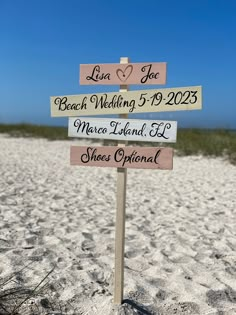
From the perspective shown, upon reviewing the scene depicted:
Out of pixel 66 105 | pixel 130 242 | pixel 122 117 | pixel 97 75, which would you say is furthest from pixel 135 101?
pixel 130 242

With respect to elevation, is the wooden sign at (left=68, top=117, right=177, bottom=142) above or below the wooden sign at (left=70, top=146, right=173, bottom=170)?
above

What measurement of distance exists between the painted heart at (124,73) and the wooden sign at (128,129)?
0.28 meters

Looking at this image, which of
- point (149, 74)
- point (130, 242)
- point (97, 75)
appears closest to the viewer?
point (149, 74)

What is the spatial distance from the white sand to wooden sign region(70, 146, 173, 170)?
99 cm

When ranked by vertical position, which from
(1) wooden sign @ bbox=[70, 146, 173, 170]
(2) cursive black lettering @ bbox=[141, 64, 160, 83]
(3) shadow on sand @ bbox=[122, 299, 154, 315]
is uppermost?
(2) cursive black lettering @ bbox=[141, 64, 160, 83]

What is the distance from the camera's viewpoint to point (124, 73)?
9.50ft

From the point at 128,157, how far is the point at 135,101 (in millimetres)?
378

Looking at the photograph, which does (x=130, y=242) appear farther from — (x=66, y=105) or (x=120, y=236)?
(x=66, y=105)

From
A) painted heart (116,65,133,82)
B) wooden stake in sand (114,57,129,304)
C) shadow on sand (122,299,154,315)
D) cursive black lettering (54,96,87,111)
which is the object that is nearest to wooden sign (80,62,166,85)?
painted heart (116,65,133,82)

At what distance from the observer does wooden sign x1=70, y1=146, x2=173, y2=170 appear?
2.86m

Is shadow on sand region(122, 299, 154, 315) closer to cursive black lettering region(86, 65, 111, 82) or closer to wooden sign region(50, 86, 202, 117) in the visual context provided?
wooden sign region(50, 86, 202, 117)

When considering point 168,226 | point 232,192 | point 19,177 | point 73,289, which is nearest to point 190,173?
point 232,192

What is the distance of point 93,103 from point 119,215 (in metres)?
0.80

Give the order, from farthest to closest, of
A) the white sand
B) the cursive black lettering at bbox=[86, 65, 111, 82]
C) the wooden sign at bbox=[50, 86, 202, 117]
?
the white sand
the cursive black lettering at bbox=[86, 65, 111, 82]
the wooden sign at bbox=[50, 86, 202, 117]
